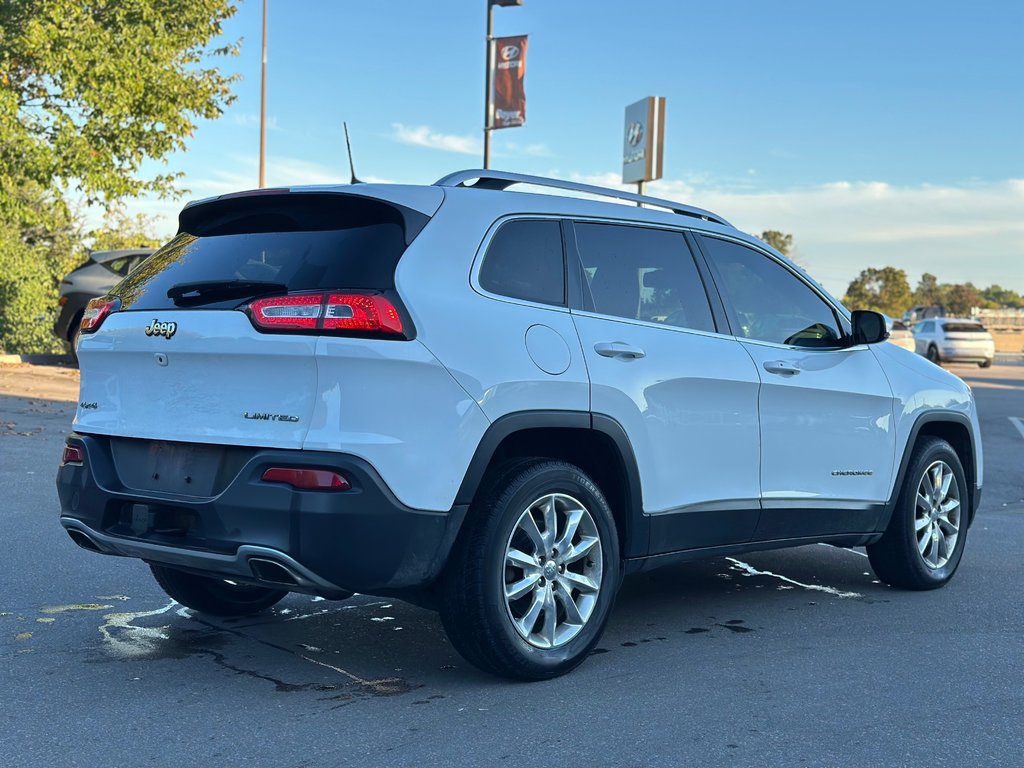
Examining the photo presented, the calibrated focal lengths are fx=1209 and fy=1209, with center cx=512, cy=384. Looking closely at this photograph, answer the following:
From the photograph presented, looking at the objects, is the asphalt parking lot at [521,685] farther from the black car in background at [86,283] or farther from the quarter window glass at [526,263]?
the black car in background at [86,283]

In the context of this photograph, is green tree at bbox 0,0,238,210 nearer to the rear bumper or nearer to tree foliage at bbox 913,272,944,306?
the rear bumper

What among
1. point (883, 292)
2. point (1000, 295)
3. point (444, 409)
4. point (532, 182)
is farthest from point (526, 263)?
point (1000, 295)

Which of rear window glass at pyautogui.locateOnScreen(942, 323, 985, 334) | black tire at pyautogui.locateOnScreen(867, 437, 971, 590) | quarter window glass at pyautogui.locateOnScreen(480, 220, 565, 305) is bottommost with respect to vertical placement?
black tire at pyautogui.locateOnScreen(867, 437, 971, 590)

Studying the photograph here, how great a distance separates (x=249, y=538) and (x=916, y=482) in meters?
3.86

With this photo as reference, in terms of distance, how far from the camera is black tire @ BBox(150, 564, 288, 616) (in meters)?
5.39

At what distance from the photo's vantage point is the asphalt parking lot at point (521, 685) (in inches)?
150

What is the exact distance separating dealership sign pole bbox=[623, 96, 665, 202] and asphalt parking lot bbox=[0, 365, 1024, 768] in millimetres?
20459

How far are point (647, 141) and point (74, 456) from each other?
22.9 m

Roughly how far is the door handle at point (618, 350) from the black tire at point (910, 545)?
2298 mm

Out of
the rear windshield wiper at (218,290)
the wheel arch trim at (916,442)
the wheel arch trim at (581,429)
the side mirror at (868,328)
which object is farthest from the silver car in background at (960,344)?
the rear windshield wiper at (218,290)

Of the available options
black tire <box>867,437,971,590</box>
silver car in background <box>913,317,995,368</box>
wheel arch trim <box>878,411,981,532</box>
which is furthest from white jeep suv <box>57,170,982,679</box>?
silver car in background <box>913,317,995,368</box>

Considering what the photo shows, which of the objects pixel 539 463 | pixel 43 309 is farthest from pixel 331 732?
pixel 43 309

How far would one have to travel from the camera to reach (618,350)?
482 centimetres

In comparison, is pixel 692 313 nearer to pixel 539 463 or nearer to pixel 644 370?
pixel 644 370
